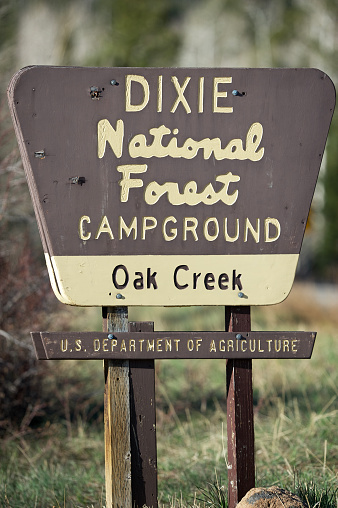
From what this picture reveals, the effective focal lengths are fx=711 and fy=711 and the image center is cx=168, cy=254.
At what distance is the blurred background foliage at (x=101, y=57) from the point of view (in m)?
5.20

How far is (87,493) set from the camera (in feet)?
12.8

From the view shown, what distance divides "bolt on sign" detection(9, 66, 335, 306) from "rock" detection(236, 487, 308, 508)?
79 cm

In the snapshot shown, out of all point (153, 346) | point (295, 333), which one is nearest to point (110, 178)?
point (153, 346)

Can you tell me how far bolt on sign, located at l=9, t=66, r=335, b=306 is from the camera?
10.0 feet

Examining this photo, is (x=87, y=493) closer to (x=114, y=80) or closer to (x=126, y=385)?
(x=126, y=385)

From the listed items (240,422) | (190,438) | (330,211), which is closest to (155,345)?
(240,422)

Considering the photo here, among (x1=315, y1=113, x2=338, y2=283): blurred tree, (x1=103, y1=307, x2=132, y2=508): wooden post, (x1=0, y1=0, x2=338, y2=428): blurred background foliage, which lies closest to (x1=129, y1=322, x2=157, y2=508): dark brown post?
(x1=103, y1=307, x2=132, y2=508): wooden post

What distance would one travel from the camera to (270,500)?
2.81m

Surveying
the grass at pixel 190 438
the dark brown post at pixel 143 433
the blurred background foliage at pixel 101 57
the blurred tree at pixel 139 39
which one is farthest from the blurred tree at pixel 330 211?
the dark brown post at pixel 143 433

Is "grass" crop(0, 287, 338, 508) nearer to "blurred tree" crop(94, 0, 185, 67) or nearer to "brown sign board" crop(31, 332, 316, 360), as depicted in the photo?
"brown sign board" crop(31, 332, 316, 360)

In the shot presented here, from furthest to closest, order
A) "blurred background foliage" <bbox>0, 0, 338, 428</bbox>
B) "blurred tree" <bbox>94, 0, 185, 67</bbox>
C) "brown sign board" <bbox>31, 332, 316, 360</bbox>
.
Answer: "blurred tree" <bbox>94, 0, 185, 67</bbox>, "blurred background foliage" <bbox>0, 0, 338, 428</bbox>, "brown sign board" <bbox>31, 332, 316, 360</bbox>

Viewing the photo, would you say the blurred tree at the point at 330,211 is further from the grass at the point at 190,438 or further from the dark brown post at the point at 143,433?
the dark brown post at the point at 143,433

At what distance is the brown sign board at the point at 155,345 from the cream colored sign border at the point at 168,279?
141mm

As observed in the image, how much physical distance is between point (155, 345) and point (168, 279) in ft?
0.96
